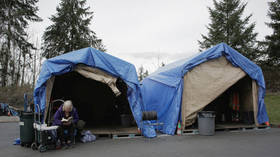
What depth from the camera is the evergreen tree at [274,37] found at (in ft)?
57.2

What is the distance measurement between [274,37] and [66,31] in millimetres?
21498

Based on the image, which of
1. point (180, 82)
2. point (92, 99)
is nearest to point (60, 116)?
point (180, 82)

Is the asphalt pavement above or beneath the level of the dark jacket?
beneath

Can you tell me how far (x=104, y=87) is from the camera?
35.0 feet

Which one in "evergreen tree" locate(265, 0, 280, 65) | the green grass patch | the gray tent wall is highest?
"evergreen tree" locate(265, 0, 280, 65)

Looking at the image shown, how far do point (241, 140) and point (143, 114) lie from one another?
10.8ft

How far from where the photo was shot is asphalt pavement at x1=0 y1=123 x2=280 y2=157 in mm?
4637

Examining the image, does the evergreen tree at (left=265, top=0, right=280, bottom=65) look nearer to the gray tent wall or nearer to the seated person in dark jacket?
the gray tent wall

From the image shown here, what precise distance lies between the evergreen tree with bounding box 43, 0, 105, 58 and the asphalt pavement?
668 inches

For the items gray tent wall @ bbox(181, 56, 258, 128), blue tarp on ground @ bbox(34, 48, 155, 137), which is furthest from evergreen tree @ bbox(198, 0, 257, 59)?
blue tarp on ground @ bbox(34, 48, 155, 137)

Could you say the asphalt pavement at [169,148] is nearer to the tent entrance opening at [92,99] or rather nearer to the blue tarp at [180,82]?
the blue tarp at [180,82]

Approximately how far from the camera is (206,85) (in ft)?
25.5

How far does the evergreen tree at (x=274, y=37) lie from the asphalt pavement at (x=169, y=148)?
574 inches

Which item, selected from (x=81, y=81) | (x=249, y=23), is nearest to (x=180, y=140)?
(x=81, y=81)
